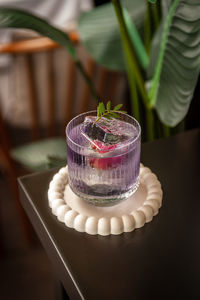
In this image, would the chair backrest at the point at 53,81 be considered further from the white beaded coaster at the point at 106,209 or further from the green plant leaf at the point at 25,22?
the white beaded coaster at the point at 106,209

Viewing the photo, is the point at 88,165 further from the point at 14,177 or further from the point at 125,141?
the point at 14,177

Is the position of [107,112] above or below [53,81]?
above

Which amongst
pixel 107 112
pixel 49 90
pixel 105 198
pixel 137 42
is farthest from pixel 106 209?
pixel 49 90

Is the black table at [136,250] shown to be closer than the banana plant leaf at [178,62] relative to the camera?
Yes

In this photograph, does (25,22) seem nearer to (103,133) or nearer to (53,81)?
(103,133)

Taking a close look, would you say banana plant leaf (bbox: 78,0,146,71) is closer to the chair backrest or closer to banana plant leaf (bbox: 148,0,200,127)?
the chair backrest

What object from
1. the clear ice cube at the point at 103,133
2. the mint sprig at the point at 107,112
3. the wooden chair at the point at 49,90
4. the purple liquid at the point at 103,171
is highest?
the mint sprig at the point at 107,112

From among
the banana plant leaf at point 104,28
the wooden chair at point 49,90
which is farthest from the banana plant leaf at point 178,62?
the wooden chair at point 49,90
